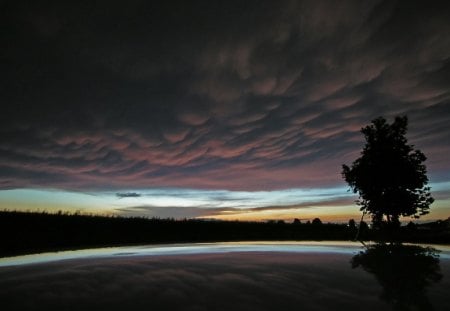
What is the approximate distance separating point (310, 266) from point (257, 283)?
2647 mm

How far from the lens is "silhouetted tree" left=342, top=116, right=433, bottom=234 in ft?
90.1

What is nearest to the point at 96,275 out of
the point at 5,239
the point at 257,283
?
the point at 257,283

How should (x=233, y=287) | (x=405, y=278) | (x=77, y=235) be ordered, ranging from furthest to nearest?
1. (x=77, y=235)
2. (x=405, y=278)
3. (x=233, y=287)

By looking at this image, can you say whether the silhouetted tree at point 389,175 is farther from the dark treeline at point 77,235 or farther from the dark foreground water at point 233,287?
the dark foreground water at point 233,287

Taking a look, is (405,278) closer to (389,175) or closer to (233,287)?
(233,287)

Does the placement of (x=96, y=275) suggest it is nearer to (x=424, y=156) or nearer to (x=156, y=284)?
(x=156, y=284)

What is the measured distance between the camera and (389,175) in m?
27.6

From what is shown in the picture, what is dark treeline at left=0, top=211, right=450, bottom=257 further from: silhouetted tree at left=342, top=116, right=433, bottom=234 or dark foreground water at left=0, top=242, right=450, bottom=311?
dark foreground water at left=0, top=242, right=450, bottom=311

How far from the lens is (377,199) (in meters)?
28.2

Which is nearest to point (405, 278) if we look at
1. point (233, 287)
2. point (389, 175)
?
point (233, 287)

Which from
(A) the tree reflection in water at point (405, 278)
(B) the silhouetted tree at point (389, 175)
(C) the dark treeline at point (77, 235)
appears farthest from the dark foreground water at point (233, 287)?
(B) the silhouetted tree at point (389, 175)

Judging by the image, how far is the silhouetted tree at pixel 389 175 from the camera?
2747cm

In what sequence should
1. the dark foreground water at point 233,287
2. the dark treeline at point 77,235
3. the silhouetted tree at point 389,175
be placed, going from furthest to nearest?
the silhouetted tree at point 389,175
the dark treeline at point 77,235
the dark foreground water at point 233,287

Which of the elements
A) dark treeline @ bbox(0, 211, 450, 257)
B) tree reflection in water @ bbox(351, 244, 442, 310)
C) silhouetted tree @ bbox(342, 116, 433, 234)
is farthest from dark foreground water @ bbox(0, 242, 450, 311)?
silhouetted tree @ bbox(342, 116, 433, 234)
